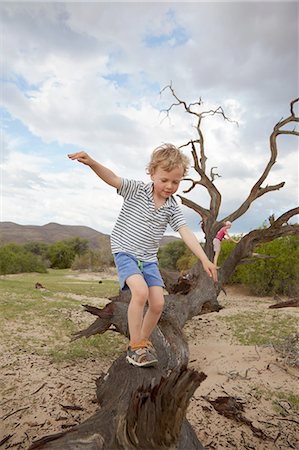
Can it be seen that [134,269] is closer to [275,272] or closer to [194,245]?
[194,245]

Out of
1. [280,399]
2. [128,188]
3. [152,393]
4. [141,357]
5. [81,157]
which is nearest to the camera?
[152,393]

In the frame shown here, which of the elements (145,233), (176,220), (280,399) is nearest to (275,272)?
(280,399)

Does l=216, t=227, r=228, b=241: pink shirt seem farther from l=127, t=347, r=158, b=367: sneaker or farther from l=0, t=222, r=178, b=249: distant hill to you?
l=0, t=222, r=178, b=249: distant hill

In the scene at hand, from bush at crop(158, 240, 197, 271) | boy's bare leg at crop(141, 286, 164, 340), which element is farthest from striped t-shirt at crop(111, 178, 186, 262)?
bush at crop(158, 240, 197, 271)

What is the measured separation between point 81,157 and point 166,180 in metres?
0.72

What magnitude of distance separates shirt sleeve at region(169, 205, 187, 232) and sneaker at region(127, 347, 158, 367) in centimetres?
105

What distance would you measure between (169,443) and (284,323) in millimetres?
5915

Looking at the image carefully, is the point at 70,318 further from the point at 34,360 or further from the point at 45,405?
the point at 45,405

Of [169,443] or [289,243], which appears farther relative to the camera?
[289,243]

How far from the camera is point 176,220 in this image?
3.44 meters

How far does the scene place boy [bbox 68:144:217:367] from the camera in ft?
10.0

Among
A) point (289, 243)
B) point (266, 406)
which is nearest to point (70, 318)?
point (266, 406)

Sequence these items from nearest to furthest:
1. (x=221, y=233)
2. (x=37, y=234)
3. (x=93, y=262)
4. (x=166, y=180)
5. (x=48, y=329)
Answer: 1. (x=166, y=180)
2. (x=48, y=329)
3. (x=221, y=233)
4. (x=93, y=262)
5. (x=37, y=234)

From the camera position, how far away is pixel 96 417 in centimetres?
234
